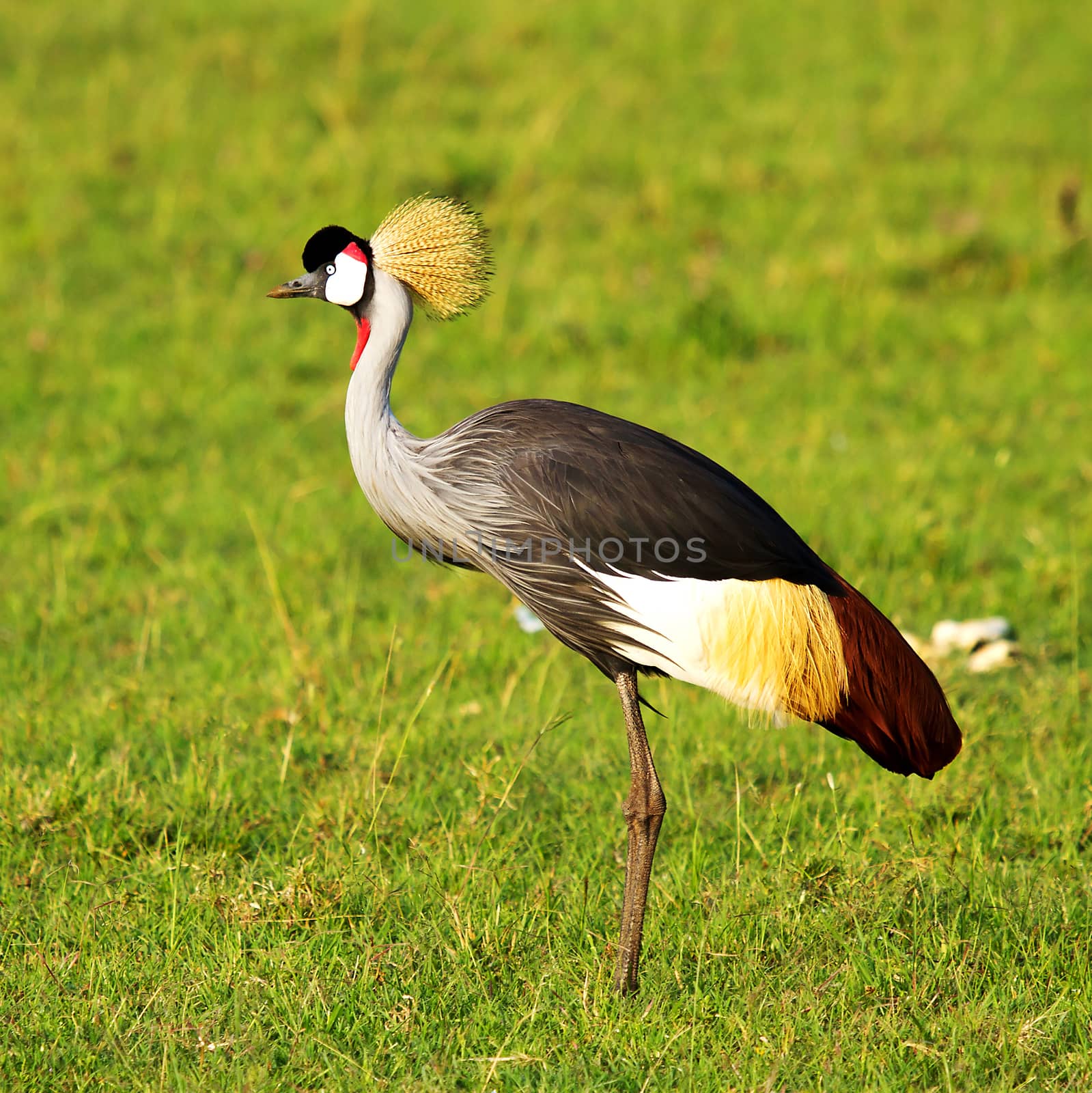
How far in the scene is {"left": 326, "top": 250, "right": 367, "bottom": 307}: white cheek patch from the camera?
127 inches

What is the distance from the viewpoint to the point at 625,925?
10.1 feet

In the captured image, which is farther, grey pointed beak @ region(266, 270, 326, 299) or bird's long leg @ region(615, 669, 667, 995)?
grey pointed beak @ region(266, 270, 326, 299)

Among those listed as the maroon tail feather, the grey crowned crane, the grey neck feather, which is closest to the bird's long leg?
the grey crowned crane

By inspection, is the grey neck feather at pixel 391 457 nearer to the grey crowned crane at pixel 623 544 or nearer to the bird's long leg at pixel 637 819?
the grey crowned crane at pixel 623 544

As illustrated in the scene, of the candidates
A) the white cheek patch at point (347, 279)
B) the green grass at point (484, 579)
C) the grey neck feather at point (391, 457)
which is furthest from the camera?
the white cheek patch at point (347, 279)

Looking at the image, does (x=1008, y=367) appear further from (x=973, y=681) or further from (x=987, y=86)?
(x=987, y=86)

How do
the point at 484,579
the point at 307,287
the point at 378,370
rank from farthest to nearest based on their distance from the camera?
the point at 484,579 → the point at 307,287 → the point at 378,370

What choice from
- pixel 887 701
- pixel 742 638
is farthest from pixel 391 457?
pixel 887 701

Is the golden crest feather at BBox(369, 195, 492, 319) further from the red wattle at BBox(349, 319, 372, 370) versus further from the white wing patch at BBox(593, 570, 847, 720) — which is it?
the white wing patch at BBox(593, 570, 847, 720)

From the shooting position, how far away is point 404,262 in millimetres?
3232

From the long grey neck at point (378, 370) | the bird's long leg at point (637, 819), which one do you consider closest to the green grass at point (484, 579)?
the bird's long leg at point (637, 819)

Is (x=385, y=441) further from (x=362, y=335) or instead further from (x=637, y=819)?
(x=637, y=819)

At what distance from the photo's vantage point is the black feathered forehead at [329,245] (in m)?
3.20

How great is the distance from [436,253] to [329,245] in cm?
24
